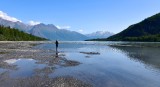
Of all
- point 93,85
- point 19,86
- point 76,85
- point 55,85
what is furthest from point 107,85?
point 19,86

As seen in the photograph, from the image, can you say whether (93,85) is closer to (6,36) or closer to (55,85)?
(55,85)

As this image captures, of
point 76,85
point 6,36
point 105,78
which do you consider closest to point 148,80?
point 105,78

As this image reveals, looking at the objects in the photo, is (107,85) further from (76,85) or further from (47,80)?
(47,80)

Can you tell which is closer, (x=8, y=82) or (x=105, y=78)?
(x=8, y=82)

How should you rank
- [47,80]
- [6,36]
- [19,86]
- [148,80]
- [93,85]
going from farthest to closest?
[6,36] → [148,80] → [47,80] → [93,85] → [19,86]

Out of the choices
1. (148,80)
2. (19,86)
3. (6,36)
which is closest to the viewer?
(19,86)

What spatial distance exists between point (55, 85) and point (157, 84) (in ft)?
38.0

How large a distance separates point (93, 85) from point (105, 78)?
16.4ft

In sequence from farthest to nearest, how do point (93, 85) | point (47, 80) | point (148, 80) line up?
point (148, 80) → point (47, 80) → point (93, 85)

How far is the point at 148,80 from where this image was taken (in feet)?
101

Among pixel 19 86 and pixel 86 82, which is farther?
pixel 86 82

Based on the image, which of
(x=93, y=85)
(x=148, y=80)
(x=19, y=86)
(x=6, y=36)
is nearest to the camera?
(x=19, y=86)

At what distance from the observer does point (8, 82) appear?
88.1ft

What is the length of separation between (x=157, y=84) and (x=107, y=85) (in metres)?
5.97
